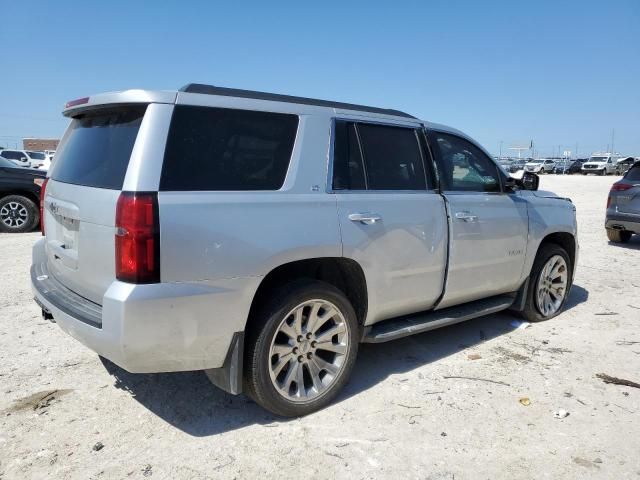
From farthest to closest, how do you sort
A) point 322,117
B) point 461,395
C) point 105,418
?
1. point 461,395
2. point 322,117
3. point 105,418

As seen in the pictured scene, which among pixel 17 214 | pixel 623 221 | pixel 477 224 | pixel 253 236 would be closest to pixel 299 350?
pixel 253 236

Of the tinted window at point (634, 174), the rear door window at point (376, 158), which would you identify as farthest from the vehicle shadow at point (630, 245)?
the rear door window at point (376, 158)

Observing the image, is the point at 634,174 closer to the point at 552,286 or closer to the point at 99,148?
the point at 552,286

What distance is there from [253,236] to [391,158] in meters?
1.45

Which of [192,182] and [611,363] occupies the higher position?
[192,182]

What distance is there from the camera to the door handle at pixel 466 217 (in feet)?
12.8

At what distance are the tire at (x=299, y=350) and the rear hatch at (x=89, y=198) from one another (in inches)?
35.8

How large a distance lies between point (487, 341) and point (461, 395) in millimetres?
1212

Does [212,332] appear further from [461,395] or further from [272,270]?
[461,395]

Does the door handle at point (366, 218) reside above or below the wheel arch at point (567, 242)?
above

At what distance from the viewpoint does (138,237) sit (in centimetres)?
240

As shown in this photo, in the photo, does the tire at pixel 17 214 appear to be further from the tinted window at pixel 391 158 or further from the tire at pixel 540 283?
the tire at pixel 540 283

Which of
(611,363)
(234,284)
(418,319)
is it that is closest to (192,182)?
(234,284)

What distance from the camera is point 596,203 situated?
59.8 feet
